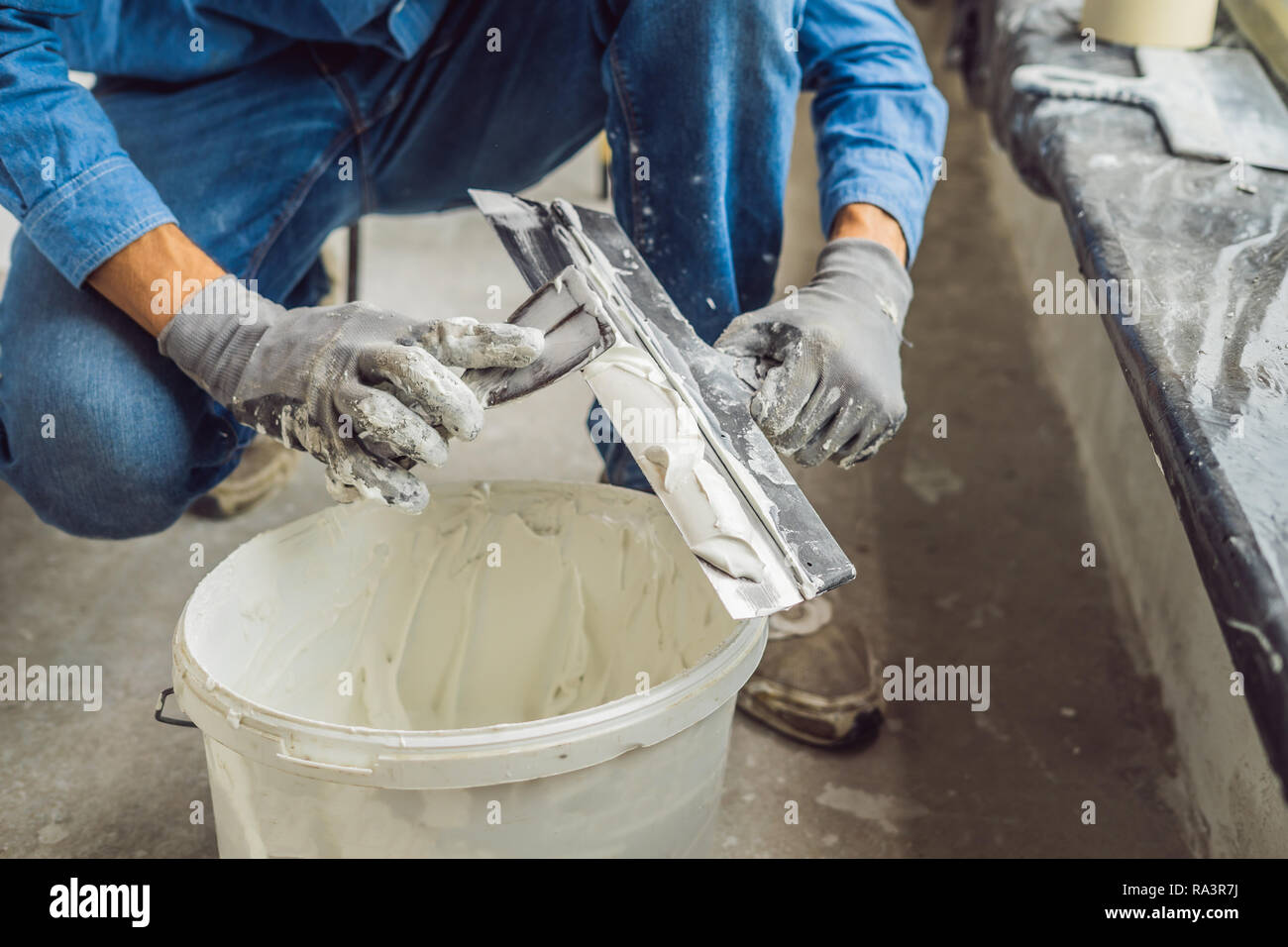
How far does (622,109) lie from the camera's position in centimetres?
110

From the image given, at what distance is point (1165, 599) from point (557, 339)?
0.81 metres

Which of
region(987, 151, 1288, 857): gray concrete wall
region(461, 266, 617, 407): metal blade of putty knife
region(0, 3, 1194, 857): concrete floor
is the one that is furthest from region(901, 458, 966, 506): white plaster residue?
region(461, 266, 617, 407): metal blade of putty knife

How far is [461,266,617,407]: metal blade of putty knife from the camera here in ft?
2.75

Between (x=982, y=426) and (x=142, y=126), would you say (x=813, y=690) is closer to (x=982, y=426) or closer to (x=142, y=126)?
(x=982, y=426)

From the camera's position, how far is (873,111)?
1.12 metres

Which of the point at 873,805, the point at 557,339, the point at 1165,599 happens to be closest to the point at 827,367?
the point at 557,339

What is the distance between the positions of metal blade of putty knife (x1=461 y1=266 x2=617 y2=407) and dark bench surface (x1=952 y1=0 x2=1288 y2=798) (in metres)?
0.44

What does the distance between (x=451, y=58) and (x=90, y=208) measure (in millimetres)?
441

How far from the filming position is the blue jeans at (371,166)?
105cm
